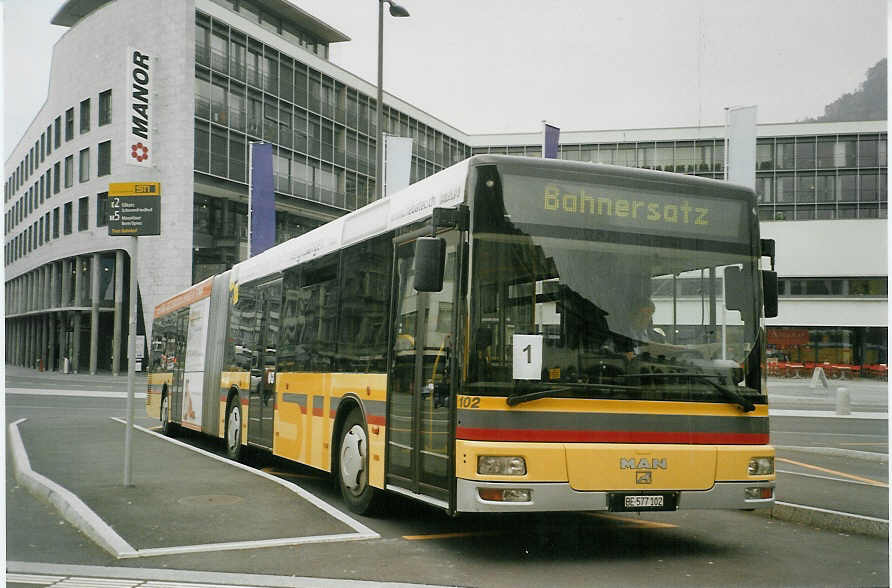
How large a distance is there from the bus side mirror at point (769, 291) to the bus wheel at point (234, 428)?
27.8 feet

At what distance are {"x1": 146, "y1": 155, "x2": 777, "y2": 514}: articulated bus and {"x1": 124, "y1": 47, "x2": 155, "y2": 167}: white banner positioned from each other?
132 inches

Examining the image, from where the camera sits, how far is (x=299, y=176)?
51469 millimetres

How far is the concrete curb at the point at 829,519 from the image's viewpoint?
8656 millimetres

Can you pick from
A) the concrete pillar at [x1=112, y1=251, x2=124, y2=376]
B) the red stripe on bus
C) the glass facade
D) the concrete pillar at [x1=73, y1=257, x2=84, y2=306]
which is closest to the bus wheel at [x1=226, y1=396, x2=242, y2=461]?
the red stripe on bus

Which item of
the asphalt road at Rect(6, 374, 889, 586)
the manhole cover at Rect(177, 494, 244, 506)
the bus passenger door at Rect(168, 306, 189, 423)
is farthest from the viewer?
the bus passenger door at Rect(168, 306, 189, 423)

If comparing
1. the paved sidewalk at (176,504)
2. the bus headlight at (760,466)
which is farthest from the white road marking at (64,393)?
the bus headlight at (760,466)

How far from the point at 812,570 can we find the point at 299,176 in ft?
151

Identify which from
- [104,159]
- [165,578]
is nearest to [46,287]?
[104,159]

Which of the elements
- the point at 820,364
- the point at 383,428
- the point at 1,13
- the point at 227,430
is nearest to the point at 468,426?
the point at 383,428

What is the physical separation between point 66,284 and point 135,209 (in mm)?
39433

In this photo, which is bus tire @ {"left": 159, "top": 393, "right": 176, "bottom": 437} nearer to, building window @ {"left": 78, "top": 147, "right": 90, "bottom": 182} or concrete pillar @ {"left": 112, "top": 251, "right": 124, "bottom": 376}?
building window @ {"left": 78, "top": 147, "right": 90, "bottom": 182}

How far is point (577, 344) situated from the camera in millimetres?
7246

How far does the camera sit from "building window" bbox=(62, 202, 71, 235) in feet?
150

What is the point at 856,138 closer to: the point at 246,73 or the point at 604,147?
the point at 604,147
